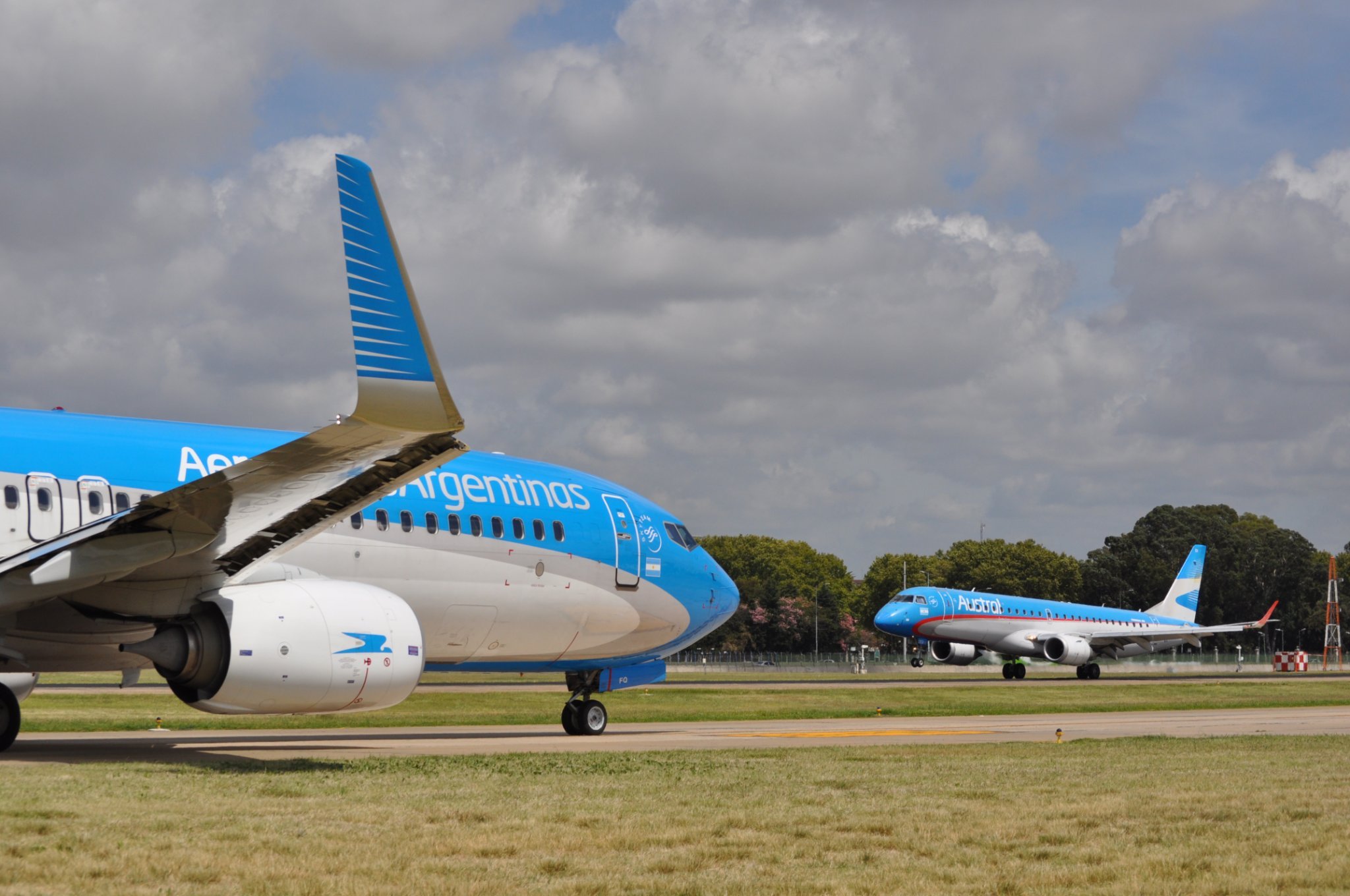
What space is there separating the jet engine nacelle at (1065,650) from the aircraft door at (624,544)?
154 feet

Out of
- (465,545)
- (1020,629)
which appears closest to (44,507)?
(465,545)

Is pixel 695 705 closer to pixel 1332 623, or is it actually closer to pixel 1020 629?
pixel 1020 629

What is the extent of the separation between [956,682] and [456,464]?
37.3 meters

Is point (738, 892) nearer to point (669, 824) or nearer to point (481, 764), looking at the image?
point (669, 824)

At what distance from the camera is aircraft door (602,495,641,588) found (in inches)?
737

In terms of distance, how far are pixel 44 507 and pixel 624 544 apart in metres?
7.98

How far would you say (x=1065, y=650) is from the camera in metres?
61.8

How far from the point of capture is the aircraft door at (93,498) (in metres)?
13.3

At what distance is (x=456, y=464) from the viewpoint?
17062mm

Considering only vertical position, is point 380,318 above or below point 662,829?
above

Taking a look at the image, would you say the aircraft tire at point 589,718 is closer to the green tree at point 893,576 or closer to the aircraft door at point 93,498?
the aircraft door at point 93,498

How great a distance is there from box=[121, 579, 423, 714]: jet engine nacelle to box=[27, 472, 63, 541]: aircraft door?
1.51 meters

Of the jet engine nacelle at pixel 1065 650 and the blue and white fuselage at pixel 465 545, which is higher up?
the blue and white fuselage at pixel 465 545

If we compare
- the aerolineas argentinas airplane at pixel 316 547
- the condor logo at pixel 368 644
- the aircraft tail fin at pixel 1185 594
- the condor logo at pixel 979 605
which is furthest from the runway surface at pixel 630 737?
the aircraft tail fin at pixel 1185 594
